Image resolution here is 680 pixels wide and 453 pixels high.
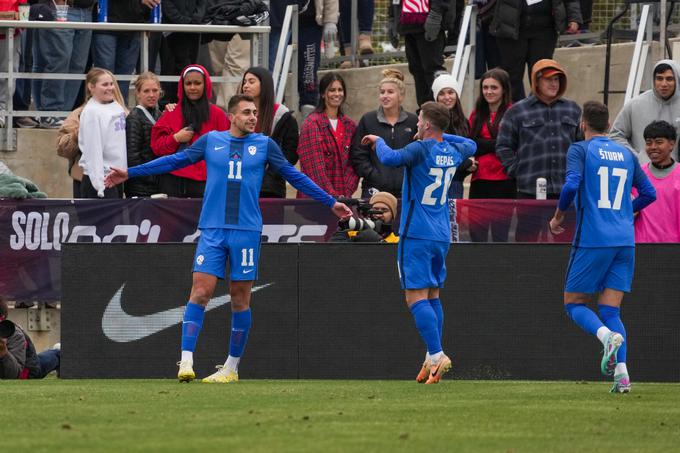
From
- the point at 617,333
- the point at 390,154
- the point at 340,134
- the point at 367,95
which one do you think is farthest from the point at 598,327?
the point at 367,95

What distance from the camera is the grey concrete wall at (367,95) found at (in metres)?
18.1

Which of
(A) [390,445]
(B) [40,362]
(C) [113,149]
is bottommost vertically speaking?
(B) [40,362]

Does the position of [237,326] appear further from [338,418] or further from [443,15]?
[443,15]

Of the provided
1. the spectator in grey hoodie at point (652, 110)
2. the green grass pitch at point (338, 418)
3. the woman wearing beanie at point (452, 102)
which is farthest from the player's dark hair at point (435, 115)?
the spectator in grey hoodie at point (652, 110)

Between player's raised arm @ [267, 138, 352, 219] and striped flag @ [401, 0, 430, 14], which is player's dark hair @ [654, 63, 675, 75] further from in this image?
player's raised arm @ [267, 138, 352, 219]

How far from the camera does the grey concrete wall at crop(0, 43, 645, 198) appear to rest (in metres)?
18.1

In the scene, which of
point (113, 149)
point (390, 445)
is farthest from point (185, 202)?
point (390, 445)

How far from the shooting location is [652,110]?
50.3 feet

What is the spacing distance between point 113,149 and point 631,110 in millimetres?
5304

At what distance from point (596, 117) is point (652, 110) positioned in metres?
3.84

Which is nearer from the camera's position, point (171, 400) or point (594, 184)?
point (171, 400)

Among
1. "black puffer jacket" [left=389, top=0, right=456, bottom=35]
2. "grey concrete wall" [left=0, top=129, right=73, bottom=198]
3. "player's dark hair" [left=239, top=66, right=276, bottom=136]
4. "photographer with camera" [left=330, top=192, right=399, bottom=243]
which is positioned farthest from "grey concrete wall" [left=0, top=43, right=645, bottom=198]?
"photographer with camera" [left=330, top=192, right=399, bottom=243]

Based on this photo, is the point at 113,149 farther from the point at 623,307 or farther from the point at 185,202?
the point at 623,307

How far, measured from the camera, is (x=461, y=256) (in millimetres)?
13945
